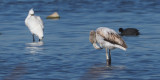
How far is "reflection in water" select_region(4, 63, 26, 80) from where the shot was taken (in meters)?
13.7

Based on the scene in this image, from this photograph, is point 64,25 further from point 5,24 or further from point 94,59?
point 94,59

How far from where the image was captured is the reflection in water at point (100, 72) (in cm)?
1373

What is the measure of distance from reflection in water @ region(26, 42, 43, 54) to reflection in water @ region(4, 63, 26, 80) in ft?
9.27

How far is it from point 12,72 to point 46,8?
24.7 metres

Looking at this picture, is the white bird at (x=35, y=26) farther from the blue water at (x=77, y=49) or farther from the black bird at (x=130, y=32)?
the black bird at (x=130, y=32)

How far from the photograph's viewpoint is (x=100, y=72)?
14516 millimetres

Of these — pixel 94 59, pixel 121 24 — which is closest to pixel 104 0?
pixel 121 24

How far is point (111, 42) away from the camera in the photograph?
52.0 feet

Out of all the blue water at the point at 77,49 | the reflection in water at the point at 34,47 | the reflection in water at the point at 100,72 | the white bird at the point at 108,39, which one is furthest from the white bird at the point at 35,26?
the reflection in water at the point at 100,72

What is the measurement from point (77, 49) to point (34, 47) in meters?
1.84

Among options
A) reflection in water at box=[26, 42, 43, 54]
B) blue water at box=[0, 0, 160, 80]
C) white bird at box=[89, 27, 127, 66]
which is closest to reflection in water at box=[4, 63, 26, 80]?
blue water at box=[0, 0, 160, 80]

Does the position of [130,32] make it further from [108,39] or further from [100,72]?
[100,72]

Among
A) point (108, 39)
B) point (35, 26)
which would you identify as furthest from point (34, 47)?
point (108, 39)

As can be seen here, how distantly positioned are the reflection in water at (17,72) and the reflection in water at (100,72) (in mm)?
1744
